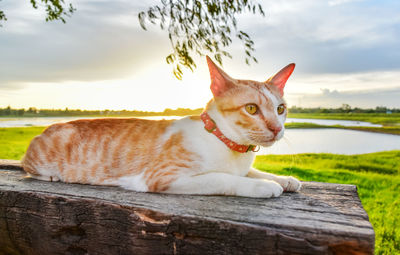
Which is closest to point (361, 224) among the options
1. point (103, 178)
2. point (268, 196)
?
point (268, 196)

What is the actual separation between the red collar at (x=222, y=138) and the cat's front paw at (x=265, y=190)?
27cm

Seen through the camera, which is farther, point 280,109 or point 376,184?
point 376,184

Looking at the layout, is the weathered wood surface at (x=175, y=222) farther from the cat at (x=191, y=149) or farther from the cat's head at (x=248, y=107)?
the cat's head at (x=248, y=107)

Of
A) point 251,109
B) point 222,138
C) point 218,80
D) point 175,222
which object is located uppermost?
point 218,80

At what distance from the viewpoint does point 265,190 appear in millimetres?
1708

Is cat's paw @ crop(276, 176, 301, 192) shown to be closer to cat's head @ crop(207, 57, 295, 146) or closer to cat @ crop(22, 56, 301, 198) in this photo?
cat @ crop(22, 56, 301, 198)

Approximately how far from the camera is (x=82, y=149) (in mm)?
2412

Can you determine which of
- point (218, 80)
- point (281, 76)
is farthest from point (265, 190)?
point (281, 76)

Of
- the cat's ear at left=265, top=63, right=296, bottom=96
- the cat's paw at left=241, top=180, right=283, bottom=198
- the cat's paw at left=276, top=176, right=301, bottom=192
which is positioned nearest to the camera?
the cat's paw at left=241, top=180, right=283, bottom=198

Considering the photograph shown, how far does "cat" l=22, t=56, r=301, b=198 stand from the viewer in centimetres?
176

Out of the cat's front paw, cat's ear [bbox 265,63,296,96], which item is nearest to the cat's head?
cat's ear [bbox 265,63,296,96]

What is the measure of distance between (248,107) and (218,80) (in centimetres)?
29

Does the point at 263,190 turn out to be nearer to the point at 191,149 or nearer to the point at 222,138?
the point at 222,138

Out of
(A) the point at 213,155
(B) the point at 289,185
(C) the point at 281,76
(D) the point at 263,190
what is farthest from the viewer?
(C) the point at 281,76
